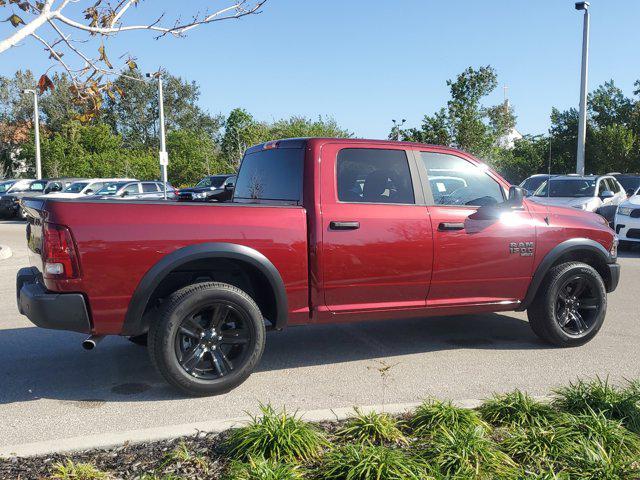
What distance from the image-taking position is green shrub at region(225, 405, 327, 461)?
317 cm

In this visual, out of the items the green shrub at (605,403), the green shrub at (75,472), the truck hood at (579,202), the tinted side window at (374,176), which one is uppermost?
the tinted side window at (374,176)

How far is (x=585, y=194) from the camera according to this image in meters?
14.8

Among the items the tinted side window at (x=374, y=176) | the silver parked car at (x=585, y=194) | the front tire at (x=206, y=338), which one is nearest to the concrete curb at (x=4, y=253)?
the front tire at (x=206, y=338)

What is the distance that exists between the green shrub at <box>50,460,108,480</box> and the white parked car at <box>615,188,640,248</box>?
12.6 meters

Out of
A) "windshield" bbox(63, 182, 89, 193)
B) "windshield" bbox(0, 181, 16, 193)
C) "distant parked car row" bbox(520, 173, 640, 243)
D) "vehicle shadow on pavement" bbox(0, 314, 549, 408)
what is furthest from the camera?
"windshield" bbox(0, 181, 16, 193)

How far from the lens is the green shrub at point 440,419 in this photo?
3.43 m

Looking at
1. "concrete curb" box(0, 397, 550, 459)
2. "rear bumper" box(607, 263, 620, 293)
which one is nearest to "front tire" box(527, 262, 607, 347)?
"rear bumper" box(607, 263, 620, 293)

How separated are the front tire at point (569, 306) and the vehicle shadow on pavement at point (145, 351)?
237 millimetres

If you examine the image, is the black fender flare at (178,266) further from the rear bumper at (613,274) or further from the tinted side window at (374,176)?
the rear bumper at (613,274)

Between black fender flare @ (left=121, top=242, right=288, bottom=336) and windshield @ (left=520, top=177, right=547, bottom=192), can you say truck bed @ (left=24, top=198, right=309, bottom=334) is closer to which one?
black fender flare @ (left=121, top=242, right=288, bottom=336)

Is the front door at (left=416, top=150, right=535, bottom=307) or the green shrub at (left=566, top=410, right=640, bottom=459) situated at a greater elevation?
the front door at (left=416, top=150, right=535, bottom=307)

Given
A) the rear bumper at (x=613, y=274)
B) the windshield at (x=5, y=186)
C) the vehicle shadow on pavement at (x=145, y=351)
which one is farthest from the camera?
the windshield at (x=5, y=186)

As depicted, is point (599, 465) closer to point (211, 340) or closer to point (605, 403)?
point (605, 403)

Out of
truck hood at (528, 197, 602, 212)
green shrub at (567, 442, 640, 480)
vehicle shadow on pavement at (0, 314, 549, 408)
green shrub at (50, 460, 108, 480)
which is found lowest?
vehicle shadow on pavement at (0, 314, 549, 408)
